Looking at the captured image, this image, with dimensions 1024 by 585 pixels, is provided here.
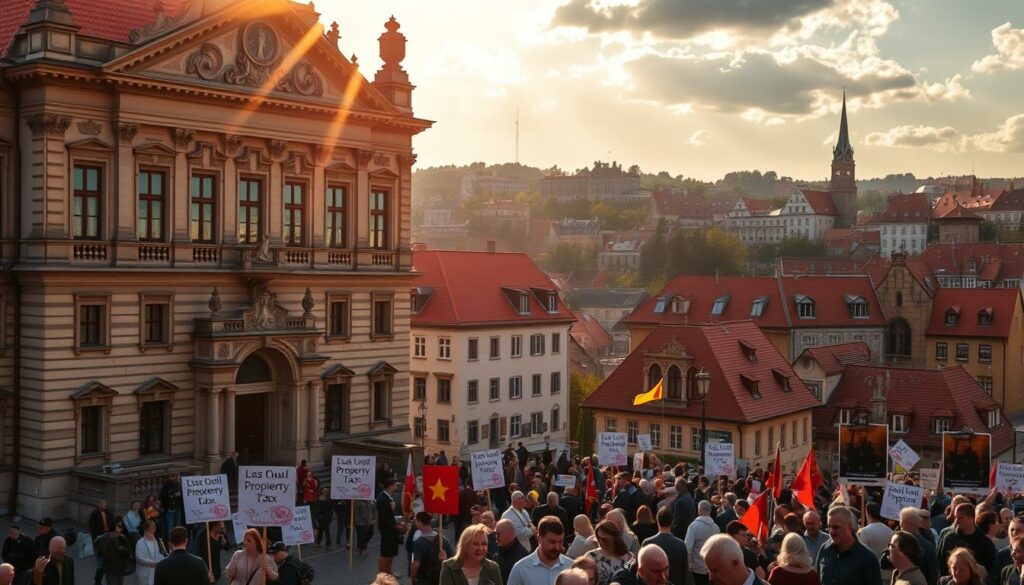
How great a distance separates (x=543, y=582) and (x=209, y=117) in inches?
1057

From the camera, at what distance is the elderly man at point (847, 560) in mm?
10961

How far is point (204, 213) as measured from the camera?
35.2 meters

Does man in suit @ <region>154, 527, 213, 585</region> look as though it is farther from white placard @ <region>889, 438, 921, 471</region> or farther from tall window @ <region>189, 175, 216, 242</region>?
tall window @ <region>189, 175, 216, 242</region>

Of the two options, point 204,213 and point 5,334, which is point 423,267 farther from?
point 5,334

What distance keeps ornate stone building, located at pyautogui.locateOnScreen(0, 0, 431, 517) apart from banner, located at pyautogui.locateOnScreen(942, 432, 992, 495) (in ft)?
55.0

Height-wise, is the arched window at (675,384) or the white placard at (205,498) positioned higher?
the white placard at (205,498)

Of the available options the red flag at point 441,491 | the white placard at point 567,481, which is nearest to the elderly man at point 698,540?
the red flag at point 441,491

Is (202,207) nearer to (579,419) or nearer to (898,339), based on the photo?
(579,419)

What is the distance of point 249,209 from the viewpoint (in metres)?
36.4

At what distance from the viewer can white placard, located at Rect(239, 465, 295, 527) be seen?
1839 cm

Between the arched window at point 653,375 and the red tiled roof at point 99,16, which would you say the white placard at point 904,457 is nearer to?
the red tiled roof at point 99,16

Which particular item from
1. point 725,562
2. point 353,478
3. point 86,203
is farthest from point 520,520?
point 86,203

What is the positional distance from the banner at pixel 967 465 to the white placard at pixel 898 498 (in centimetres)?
509

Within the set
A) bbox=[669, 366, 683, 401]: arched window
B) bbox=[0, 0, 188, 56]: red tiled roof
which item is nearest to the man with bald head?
bbox=[0, 0, 188, 56]: red tiled roof
